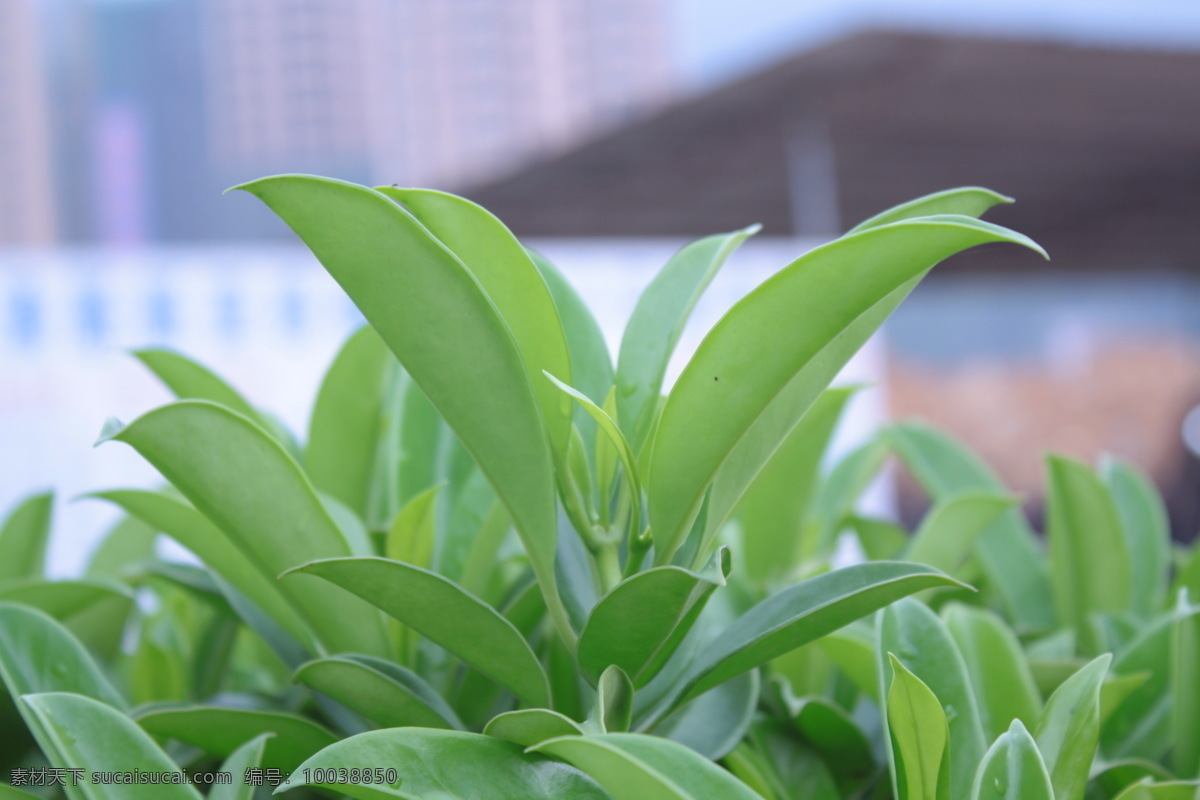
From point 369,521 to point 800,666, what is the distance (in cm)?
23

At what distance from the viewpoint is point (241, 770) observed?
13.9 inches

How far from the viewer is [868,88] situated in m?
3.64

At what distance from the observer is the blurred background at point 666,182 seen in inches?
109

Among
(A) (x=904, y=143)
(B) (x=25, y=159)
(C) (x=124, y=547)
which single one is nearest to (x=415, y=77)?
(B) (x=25, y=159)

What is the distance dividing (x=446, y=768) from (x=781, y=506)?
323 millimetres

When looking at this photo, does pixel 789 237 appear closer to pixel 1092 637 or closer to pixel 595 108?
pixel 595 108

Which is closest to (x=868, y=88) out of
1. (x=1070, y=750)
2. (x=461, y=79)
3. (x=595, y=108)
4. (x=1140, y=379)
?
(x=1140, y=379)

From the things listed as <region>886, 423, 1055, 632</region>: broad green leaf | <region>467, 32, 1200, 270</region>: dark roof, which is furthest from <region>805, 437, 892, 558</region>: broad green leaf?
<region>467, 32, 1200, 270</region>: dark roof

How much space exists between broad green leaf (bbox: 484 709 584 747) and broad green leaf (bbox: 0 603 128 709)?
0.19m

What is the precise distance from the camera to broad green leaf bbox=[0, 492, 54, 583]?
548 millimetres

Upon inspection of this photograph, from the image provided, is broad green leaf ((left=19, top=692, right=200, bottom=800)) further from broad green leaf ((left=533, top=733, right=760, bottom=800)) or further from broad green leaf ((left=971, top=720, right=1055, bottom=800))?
broad green leaf ((left=971, top=720, right=1055, bottom=800))

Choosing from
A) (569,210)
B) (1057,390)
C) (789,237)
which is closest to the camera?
(569,210)

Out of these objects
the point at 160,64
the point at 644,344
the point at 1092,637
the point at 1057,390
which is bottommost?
the point at 1057,390

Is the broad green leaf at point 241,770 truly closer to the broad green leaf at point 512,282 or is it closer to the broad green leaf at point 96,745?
the broad green leaf at point 96,745
